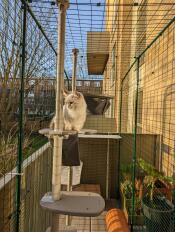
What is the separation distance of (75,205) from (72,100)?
0.70m

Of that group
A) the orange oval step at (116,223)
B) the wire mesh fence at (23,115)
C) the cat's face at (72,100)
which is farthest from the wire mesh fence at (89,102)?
the cat's face at (72,100)

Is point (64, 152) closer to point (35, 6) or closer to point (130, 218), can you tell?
point (35, 6)

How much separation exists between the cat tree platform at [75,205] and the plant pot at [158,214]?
140 centimetres

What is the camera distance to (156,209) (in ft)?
8.05

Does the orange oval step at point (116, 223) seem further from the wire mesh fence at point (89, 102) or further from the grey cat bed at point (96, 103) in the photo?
the grey cat bed at point (96, 103)

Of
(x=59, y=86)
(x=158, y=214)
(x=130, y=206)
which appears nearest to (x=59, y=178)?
(x=59, y=86)

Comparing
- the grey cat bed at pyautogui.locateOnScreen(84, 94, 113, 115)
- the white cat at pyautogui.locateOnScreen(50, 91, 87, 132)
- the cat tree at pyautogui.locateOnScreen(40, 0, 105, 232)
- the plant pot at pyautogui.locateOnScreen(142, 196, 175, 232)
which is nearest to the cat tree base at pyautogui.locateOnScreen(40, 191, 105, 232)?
the cat tree at pyautogui.locateOnScreen(40, 0, 105, 232)

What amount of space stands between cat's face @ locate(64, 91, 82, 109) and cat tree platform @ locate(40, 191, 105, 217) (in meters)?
0.60

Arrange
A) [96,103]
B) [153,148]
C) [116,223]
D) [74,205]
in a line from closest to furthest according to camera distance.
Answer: [74,205] < [116,223] < [153,148] < [96,103]

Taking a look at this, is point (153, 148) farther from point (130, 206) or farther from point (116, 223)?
point (116, 223)

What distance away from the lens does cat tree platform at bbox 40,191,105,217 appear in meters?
1.07

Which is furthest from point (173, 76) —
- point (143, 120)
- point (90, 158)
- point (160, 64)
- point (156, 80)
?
point (90, 158)

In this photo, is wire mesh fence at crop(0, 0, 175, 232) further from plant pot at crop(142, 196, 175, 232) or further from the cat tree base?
the cat tree base

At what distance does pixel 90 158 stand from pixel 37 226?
82.8 inches
